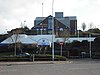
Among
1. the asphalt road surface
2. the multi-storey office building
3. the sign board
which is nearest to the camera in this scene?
the asphalt road surface

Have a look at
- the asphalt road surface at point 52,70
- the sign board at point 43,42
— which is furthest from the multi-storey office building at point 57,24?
the asphalt road surface at point 52,70

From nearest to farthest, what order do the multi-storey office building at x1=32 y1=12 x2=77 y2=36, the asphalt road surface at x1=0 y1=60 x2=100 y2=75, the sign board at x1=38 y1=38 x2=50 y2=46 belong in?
the asphalt road surface at x1=0 y1=60 x2=100 y2=75 → the sign board at x1=38 y1=38 x2=50 y2=46 → the multi-storey office building at x1=32 y1=12 x2=77 y2=36

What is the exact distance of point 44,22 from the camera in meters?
113

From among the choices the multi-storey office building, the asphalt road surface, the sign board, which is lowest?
the asphalt road surface

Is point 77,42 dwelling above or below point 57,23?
below

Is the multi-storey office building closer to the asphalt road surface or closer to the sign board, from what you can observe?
the sign board

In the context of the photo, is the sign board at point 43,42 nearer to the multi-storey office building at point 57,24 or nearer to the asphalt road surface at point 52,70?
the multi-storey office building at point 57,24

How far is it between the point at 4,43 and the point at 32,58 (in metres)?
33.7

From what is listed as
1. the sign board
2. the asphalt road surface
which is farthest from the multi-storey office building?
the asphalt road surface

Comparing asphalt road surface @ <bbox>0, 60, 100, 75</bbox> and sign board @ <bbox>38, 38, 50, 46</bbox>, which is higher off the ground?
sign board @ <bbox>38, 38, 50, 46</bbox>

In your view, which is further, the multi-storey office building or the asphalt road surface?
the multi-storey office building

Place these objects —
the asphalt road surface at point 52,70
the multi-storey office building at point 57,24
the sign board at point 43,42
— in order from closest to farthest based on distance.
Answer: the asphalt road surface at point 52,70 < the sign board at point 43,42 < the multi-storey office building at point 57,24

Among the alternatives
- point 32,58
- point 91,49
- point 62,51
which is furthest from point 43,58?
point 91,49

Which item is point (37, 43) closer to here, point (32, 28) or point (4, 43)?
point (4, 43)
